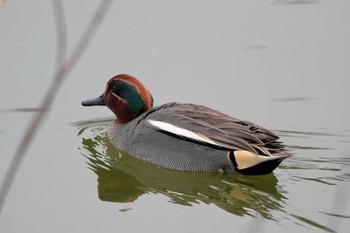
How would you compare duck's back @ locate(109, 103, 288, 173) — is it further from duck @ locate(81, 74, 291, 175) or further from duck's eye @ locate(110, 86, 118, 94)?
duck's eye @ locate(110, 86, 118, 94)

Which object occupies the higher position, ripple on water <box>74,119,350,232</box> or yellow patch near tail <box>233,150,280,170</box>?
yellow patch near tail <box>233,150,280,170</box>

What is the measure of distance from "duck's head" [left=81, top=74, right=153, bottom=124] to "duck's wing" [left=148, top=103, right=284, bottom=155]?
38cm

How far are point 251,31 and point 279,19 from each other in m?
0.48

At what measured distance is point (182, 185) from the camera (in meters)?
5.82

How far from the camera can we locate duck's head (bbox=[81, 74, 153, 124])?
21.7 ft

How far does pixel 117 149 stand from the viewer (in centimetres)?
661

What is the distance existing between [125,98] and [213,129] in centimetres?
115

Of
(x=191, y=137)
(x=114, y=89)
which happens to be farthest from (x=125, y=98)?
(x=191, y=137)

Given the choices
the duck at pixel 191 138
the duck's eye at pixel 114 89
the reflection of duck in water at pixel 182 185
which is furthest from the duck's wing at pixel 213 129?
the duck's eye at pixel 114 89

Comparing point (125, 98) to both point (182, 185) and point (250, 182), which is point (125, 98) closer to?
point (182, 185)

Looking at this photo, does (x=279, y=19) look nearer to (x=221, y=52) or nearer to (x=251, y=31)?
(x=251, y=31)

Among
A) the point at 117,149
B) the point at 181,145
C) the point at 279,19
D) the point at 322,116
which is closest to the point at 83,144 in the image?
the point at 117,149

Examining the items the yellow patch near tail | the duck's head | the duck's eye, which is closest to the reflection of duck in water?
the yellow patch near tail

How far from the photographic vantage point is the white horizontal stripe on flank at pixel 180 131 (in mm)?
5902
